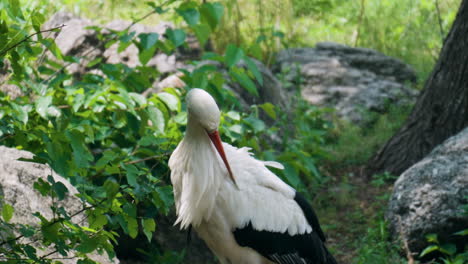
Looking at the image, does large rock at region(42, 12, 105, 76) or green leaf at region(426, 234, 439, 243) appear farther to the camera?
large rock at region(42, 12, 105, 76)

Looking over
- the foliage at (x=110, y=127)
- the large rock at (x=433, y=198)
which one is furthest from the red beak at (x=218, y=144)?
the large rock at (x=433, y=198)

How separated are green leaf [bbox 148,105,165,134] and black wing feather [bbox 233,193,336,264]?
82 centimetres

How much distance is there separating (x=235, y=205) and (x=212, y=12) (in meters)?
1.12

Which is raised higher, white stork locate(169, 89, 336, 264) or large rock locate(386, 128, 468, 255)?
white stork locate(169, 89, 336, 264)

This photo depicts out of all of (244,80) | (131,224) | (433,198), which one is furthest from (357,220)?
(131,224)

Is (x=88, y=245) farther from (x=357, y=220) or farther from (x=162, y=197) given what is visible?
(x=357, y=220)

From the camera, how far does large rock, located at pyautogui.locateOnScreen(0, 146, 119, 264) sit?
358 centimetres

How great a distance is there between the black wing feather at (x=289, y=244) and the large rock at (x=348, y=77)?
392 centimetres

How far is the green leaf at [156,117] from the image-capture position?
164 inches

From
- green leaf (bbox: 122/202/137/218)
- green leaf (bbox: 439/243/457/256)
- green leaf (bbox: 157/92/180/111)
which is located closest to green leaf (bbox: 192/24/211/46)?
green leaf (bbox: 157/92/180/111)

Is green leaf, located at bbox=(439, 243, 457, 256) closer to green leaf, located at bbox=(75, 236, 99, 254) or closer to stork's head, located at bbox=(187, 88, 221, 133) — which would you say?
stork's head, located at bbox=(187, 88, 221, 133)

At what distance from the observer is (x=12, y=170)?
3707 mm

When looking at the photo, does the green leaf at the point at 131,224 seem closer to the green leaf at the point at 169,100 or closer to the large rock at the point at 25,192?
the large rock at the point at 25,192

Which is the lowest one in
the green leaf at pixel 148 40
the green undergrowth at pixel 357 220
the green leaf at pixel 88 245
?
the green undergrowth at pixel 357 220
